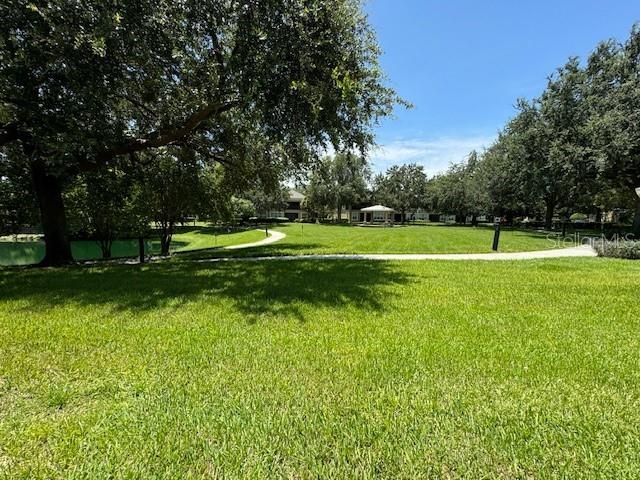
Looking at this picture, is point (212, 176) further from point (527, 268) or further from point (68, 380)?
point (68, 380)

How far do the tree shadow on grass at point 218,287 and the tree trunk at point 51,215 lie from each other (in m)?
3.22

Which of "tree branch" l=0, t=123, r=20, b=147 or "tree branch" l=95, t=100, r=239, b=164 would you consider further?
"tree branch" l=0, t=123, r=20, b=147

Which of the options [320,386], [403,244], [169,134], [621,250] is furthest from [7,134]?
[621,250]

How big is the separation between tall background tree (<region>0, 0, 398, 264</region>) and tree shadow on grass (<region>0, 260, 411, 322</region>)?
120 inches

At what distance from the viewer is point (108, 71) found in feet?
27.7

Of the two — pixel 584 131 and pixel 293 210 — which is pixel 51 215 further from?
pixel 293 210

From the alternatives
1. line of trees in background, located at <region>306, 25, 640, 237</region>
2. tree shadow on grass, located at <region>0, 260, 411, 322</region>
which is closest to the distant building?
line of trees in background, located at <region>306, 25, 640, 237</region>

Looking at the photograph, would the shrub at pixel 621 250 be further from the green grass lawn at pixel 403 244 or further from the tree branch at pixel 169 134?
the tree branch at pixel 169 134

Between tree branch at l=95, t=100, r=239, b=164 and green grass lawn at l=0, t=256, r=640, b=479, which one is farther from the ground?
tree branch at l=95, t=100, r=239, b=164

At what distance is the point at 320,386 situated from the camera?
3102 millimetres

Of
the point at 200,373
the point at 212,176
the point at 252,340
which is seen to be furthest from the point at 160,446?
the point at 212,176

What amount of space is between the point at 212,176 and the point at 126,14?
9.47 m

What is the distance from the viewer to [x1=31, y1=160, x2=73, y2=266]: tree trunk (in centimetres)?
1175

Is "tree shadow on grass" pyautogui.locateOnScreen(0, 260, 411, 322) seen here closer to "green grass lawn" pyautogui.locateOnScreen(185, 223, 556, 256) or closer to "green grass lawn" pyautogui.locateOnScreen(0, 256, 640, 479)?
"green grass lawn" pyautogui.locateOnScreen(0, 256, 640, 479)
